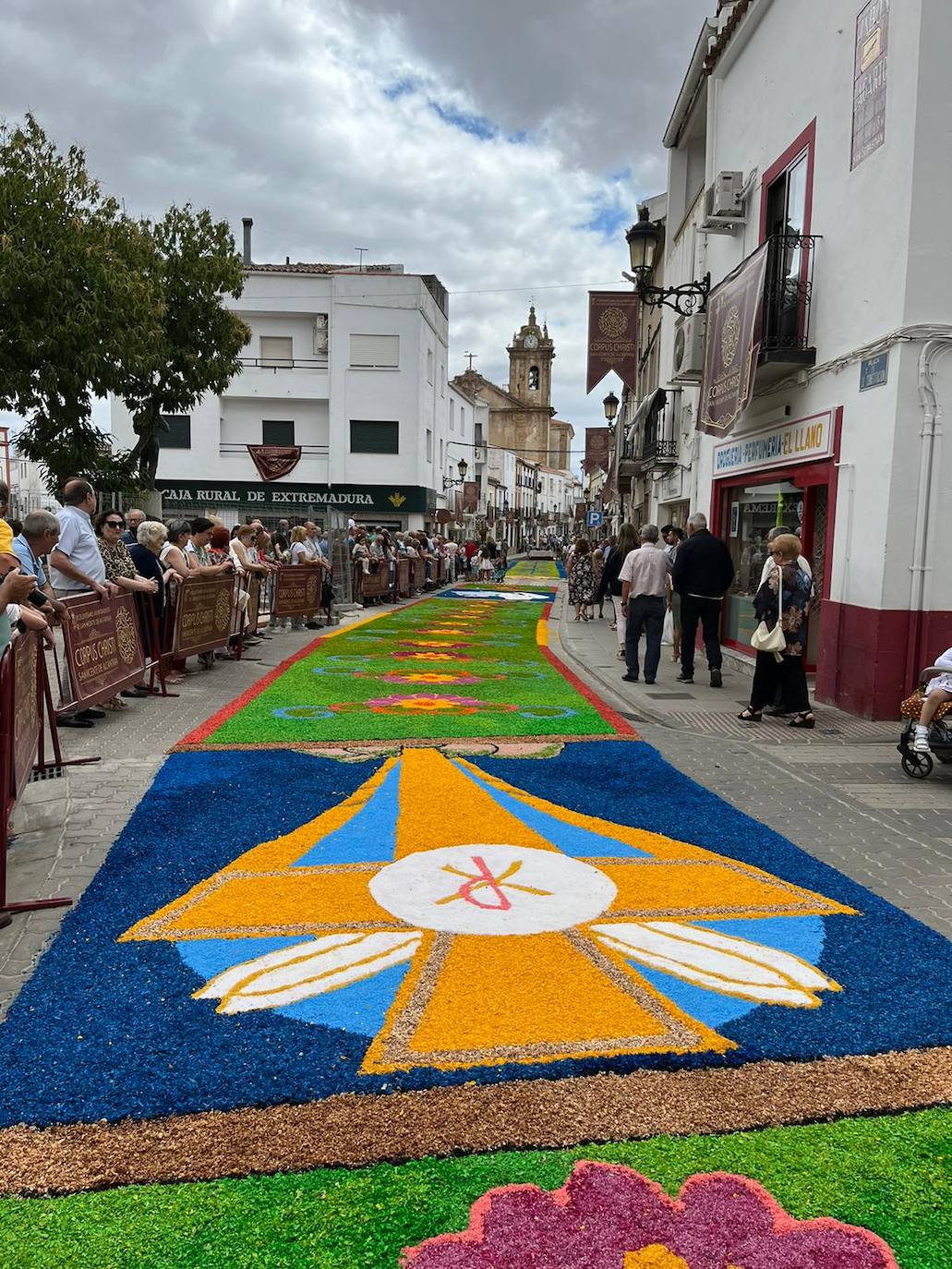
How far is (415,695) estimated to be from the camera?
9953mm

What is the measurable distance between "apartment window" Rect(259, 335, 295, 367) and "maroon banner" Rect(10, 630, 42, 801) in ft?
121

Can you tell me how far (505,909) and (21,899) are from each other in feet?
7.39

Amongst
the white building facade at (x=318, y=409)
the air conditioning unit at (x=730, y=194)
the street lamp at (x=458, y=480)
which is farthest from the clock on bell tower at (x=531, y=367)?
the air conditioning unit at (x=730, y=194)

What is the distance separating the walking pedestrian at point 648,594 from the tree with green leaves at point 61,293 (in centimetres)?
966

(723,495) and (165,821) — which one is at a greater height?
(723,495)

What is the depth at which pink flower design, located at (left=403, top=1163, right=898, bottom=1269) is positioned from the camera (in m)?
2.17

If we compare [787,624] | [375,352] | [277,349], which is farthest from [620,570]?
[277,349]

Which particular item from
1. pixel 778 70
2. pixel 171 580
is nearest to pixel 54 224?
pixel 171 580

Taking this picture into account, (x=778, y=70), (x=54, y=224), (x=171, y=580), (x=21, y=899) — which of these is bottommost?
(x=21, y=899)

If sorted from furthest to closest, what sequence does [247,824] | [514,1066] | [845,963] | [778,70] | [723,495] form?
1. [723,495]
2. [778,70]
3. [247,824]
4. [845,963]
5. [514,1066]

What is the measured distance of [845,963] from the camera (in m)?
3.76

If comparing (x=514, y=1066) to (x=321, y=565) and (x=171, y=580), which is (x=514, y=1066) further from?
(x=321, y=565)

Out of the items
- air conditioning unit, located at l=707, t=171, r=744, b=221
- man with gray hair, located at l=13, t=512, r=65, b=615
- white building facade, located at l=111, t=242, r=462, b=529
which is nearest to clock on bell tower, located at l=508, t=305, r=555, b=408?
white building facade, located at l=111, t=242, r=462, b=529

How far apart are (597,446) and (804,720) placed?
1366 inches
